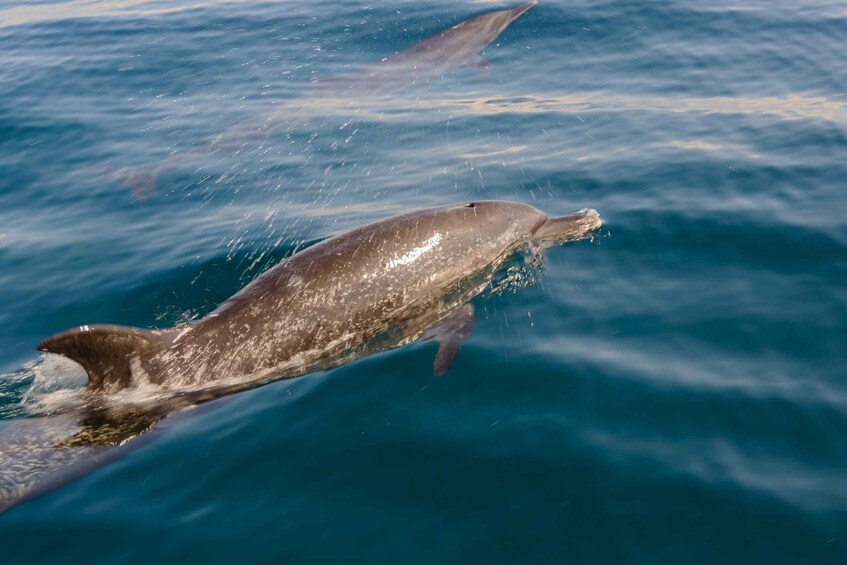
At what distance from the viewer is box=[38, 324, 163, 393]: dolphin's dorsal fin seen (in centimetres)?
623

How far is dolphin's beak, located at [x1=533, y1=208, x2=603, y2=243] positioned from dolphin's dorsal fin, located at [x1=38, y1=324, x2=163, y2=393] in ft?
13.7

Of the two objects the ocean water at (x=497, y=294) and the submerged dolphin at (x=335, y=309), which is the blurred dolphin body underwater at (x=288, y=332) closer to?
the submerged dolphin at (x=335, y=309)

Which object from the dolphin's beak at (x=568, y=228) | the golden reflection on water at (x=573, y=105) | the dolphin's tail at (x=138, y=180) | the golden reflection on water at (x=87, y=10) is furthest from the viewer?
the golden reflection on water at (x=87, y=10)

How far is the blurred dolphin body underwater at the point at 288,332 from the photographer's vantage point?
20.3 feet

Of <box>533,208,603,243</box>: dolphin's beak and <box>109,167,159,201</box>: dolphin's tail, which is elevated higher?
<box>109,167,159,201</box>: dolphin's tail

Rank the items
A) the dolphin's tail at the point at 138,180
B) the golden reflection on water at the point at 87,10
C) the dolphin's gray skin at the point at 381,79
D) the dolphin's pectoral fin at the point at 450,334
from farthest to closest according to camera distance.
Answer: the golden reflection on water at the point at 87,10 < the dolphin's gray skin at the point at 381,79 < the dolphin's tail at the point at 138,180 < the dolphin's pectoral fin at the point at 450,334

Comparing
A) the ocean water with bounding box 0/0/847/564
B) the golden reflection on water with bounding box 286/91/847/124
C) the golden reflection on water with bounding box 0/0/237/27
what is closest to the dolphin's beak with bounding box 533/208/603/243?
the ocean water with bounding box 0/0/847/564

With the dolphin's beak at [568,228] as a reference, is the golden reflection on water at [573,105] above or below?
above

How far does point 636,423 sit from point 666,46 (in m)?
12.2

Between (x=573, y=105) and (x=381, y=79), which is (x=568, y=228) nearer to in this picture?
(x=573, y=105)

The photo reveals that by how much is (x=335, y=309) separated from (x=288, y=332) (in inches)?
19.9

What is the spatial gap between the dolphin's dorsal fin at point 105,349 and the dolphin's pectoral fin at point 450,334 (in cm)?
229

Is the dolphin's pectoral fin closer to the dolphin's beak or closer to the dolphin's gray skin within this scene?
the dolphin's beak

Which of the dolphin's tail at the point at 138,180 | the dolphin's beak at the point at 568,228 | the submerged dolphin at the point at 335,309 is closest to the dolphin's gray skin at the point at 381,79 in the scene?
the dolphin's tail at the point at 138,180
